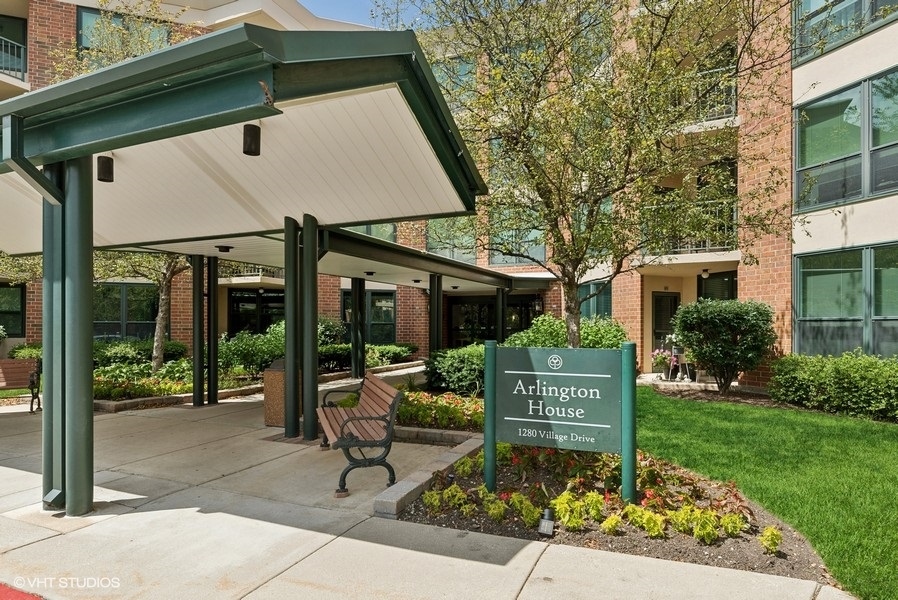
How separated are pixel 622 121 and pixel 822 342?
23.3 feet

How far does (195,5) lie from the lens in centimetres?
1845

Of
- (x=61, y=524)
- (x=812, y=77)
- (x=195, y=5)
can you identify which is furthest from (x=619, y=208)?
(x=195, y=5)

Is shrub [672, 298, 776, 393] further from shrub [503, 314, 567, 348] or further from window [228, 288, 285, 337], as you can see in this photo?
window [228, 288, 285, 337]

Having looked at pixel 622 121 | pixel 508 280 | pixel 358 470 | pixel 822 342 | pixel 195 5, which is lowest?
pixel 358 470

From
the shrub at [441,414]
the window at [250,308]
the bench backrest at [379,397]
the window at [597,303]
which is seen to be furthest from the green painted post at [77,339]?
the window at [250,308]

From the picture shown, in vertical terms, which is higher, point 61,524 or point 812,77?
point 812,77

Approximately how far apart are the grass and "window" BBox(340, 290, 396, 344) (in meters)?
13.4

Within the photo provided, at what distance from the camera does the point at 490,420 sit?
4836mm

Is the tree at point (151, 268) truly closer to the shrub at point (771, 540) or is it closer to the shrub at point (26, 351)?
the shrub at point (26, 351)

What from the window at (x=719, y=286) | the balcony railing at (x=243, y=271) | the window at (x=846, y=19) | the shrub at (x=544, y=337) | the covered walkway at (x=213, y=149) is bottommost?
the shrub at (x=544, y=337)

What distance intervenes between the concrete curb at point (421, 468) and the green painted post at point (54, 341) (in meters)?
2.67

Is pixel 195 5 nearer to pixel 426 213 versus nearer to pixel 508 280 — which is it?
pixel 508 280

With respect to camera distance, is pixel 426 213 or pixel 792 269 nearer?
pixel 426 213

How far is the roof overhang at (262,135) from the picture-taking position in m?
3.51
